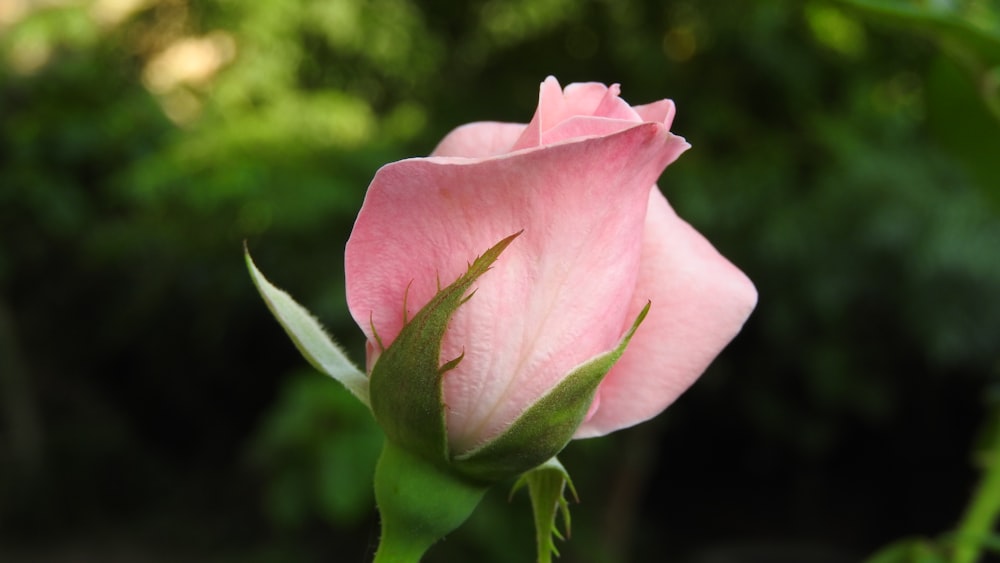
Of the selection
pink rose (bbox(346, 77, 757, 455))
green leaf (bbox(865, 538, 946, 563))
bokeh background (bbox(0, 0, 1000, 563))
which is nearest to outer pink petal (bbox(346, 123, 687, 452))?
pink rose (bbox(346, 77, 757, 455))

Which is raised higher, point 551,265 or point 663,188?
point 551,265

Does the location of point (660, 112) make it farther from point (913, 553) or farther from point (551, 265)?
point (913, 553)

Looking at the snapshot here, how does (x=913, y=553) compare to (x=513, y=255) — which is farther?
(x=913, y=553)

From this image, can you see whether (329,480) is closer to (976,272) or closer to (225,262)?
(225,262)

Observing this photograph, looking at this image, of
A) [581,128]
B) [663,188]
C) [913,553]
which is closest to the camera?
[581,128]

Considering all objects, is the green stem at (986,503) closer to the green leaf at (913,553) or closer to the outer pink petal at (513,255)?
the green leaf at (913,553)

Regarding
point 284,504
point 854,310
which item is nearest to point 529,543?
point 284,504

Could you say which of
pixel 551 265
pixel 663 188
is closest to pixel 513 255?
pixel 551 265
